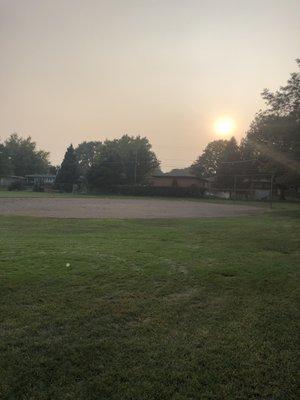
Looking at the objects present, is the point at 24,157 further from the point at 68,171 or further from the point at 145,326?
the point at 145,326

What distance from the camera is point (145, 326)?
177 inches

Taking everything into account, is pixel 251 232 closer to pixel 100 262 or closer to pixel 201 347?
pixel 100 262

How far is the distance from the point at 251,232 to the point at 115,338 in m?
10.4

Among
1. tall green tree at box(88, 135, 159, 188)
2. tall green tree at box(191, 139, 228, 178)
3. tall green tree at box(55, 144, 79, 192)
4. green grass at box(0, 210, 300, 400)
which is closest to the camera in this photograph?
green grass at box(0, 210, 300, 400)

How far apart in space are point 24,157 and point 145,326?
353ft

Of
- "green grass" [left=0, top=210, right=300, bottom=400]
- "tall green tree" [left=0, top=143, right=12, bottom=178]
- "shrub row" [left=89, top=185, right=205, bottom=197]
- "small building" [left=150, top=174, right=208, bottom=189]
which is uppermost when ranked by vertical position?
"tall green tree" [left=0, top=143, right=12, bottom=178]

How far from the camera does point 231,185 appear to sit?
229ft

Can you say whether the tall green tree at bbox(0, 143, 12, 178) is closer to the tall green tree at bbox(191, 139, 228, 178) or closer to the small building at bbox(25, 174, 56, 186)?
the small building at bbox(25, 174, 56, 186)

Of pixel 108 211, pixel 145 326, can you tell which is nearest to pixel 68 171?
pixel 108 211

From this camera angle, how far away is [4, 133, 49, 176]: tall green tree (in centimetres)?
10471

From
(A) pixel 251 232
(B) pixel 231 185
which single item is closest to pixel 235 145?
(B) pixel 231 185

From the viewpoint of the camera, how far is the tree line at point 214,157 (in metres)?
30.5

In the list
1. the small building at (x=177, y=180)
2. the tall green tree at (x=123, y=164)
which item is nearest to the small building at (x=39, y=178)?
the tall green tree at (x=123, y=164)

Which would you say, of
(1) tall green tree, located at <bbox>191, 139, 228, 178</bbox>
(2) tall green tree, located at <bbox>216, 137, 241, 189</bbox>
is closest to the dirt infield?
(2) tall green tree, located at <bbox>216, 137, 241, 189</bbox>
